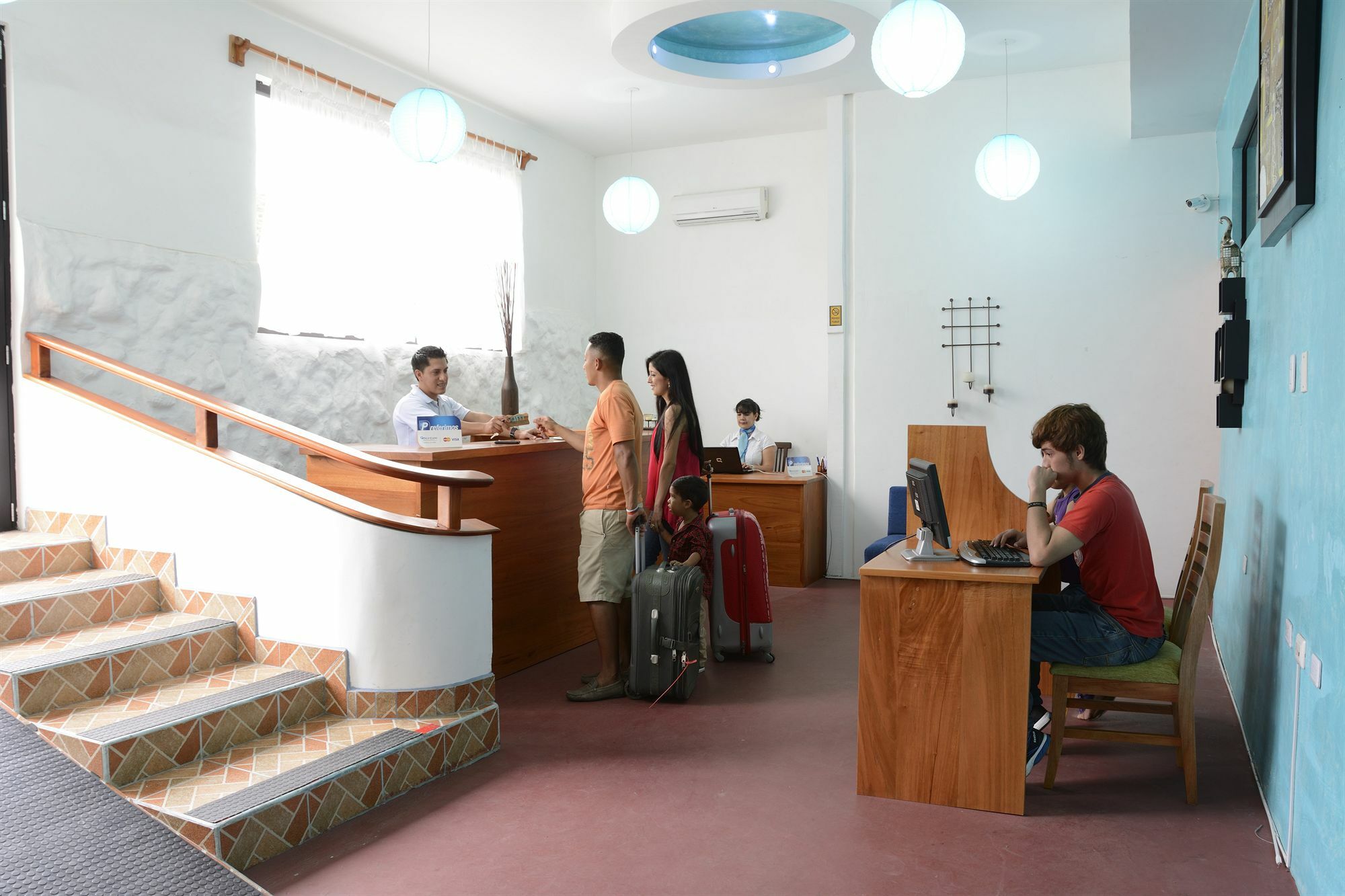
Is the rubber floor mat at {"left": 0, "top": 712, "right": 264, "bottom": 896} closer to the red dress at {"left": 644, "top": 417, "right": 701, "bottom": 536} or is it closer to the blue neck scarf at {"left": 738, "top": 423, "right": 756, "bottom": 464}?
the red dress at {"left": 644, "top": 417, "right": 701, "bottom": 536}

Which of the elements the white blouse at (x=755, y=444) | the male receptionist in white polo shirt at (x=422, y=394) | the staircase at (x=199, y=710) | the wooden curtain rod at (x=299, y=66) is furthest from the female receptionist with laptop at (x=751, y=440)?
the staircase at (x=199, y=710)

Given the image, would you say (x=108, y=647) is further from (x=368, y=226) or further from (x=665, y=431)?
(x=368, y=226)

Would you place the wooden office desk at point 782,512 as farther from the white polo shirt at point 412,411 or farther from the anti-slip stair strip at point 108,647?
the anti-slip stair strip at point 108,647

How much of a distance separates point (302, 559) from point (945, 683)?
229 centimetres

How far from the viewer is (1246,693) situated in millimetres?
3617

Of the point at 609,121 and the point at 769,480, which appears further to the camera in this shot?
the point at 609,121

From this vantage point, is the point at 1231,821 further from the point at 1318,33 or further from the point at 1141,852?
the point at 1318,33

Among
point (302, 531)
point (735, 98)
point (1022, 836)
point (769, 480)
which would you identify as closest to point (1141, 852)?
point (1022, 836)

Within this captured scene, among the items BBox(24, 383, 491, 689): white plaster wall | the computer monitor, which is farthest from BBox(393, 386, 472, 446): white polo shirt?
the computer monitor

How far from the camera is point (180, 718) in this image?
118 inches

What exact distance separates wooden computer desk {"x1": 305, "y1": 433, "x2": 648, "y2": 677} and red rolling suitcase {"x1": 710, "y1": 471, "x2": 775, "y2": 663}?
0.75 metres

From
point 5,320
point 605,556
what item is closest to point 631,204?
point 605,556

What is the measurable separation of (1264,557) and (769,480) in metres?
3.71

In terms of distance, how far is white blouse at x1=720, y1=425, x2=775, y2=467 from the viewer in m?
7.52
